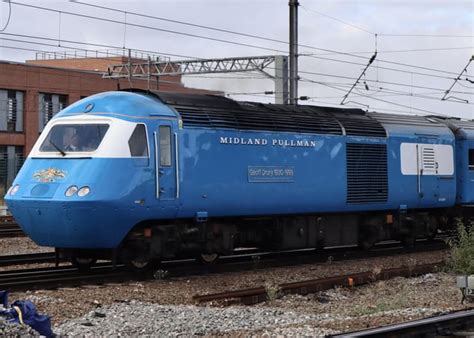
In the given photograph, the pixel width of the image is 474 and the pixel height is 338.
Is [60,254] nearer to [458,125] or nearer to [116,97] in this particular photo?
[116,97]

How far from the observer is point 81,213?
43.1 ft

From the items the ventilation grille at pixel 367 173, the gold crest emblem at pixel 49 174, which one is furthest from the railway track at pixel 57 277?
the ventilation grille at pixel 367 173

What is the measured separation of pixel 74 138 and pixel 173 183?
2007 millimetres

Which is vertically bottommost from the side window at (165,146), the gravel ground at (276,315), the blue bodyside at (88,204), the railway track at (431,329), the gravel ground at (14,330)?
the gravel ground at (276,315)

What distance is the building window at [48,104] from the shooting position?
2178 inches

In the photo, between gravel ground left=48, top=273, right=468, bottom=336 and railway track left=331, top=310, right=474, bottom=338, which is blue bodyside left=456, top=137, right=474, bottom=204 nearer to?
gravel ground left=48, top=273, right=468, bottom=336

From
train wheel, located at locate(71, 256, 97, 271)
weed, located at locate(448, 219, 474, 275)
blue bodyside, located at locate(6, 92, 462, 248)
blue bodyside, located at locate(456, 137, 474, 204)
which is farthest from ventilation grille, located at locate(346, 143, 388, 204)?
train wheel, located at locate(71, 256, 97, 271)

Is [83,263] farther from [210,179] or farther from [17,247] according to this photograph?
[17,247]

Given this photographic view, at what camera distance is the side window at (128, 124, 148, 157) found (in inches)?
543

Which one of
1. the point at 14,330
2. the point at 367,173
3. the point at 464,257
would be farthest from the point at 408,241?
the point at 14,330

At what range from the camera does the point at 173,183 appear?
14281mm

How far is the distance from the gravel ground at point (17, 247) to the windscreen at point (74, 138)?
6896 mm

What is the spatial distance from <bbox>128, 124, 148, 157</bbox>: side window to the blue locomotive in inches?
0.7

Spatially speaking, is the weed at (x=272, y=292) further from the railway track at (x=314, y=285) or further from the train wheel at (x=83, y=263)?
the train wheel at (x=83, y=263)
